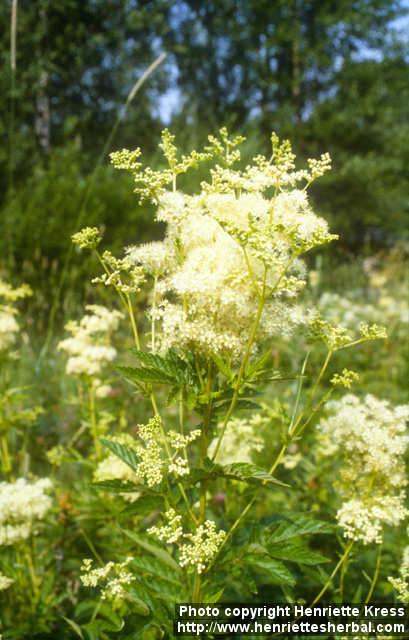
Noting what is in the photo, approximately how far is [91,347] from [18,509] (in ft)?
2.57

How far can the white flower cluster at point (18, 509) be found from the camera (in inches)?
75.4

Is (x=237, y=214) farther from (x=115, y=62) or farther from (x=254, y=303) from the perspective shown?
(x=115, y=62)

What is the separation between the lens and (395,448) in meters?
1.71

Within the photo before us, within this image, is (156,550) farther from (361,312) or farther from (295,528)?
(361,312)

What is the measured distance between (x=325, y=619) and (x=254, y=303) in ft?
3.96

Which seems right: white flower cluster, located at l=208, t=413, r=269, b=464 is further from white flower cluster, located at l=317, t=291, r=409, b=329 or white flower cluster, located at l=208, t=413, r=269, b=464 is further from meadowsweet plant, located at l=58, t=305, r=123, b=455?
white flower cluster, located at l=317, t=291, r=409, b=329

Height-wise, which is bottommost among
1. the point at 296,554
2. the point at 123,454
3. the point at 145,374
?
the point at 296,554

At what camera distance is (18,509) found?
194cm

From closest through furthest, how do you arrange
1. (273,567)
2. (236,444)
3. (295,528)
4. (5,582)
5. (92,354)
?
(273,567) → (295,528) → (5,582) → (236,444) → (92,354)

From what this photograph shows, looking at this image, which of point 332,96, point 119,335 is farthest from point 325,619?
point 332,96

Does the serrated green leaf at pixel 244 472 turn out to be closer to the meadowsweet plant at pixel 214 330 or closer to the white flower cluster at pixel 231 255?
the meadowsweet plant at pixel 214 330

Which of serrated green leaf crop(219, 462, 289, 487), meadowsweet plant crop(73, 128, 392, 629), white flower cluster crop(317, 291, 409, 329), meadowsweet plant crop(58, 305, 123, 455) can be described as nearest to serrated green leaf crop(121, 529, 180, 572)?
meadowsweet plant crop(73, 128, 392, 629)

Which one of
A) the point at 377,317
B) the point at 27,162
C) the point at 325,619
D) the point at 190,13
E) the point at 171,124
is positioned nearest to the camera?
the point at 325,619

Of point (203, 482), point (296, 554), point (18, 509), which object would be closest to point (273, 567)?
point (296, 554)
